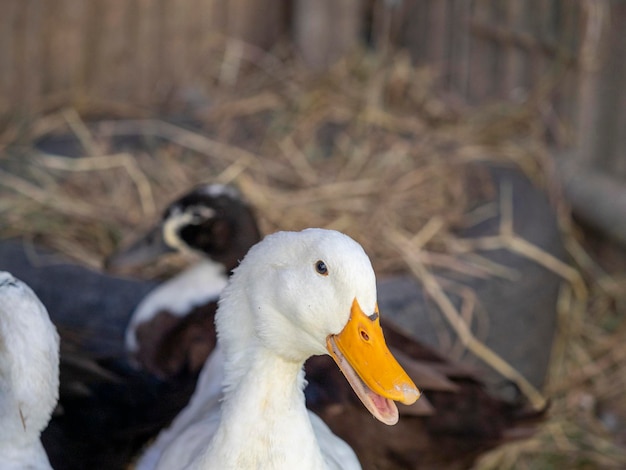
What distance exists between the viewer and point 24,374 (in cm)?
203

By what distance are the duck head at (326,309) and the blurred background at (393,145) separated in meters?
1.43

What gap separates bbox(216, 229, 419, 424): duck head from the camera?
1712mm

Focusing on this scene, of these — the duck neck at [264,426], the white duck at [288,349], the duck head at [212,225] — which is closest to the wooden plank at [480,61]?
the duck head at [212,225]

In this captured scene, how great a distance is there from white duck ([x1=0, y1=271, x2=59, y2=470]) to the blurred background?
1.33m

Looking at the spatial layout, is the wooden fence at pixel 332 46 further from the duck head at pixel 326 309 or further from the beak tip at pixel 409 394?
the beak tip at pixel 409 394

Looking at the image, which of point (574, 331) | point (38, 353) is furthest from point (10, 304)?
point (574, 331)

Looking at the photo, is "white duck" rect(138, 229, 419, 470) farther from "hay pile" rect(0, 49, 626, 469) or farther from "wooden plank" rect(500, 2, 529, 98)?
"wooden plank" rect(500, 2, 529, 98)

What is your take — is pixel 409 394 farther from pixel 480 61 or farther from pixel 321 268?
pixel 480 61

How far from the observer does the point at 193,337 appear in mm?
3021

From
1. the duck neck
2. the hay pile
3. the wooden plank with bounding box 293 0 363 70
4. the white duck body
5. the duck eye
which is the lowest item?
the hay pile

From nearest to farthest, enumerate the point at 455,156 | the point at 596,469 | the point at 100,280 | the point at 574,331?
1. the point at 100,280
2. the point at 596,469
3. the point at 574,331
4. the point at 455,156

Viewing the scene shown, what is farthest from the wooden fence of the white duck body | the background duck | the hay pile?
the white duck body

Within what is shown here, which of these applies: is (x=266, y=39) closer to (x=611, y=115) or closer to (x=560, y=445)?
(x=611, y=115)

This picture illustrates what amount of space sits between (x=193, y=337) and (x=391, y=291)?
0.66m
